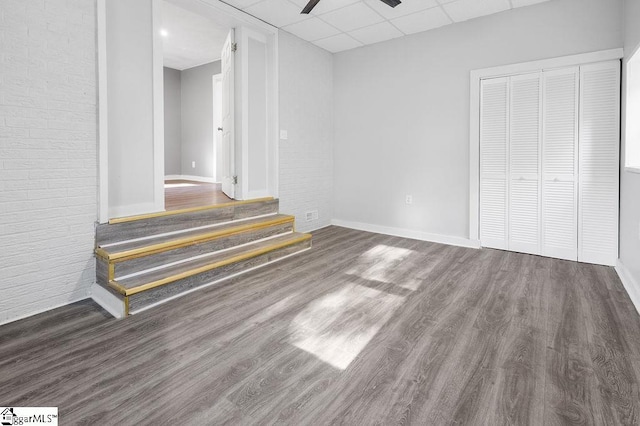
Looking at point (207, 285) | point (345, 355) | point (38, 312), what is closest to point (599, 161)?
point (345, 355)

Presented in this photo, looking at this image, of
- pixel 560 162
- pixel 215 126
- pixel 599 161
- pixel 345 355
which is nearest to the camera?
pixel 345 355

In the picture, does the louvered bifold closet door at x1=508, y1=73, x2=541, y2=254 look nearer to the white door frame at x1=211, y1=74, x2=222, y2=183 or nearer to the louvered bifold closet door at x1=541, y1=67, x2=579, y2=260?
the louvered bifold closet door at x1=541, y1=67, x2=579, y2=260

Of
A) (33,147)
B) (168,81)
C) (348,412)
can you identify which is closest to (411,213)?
(348,412)

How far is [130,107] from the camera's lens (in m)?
3.15

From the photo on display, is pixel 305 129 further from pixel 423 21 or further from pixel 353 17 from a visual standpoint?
pixel 423 21

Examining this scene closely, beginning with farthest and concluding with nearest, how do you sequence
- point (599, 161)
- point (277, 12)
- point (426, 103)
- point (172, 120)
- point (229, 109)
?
point (172, 120), point (426, 103), point (229, 109), point (277, 12), point (599, 161)

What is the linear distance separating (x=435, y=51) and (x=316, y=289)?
134 inches

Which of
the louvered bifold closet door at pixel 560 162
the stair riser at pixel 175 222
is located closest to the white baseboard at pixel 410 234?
the louvered bifold closet door at pixel 560 162

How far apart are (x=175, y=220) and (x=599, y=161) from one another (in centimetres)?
413

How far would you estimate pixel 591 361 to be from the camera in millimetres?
1903

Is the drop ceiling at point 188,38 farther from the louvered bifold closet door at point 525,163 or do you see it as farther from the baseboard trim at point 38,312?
the louvered bifold closet door at point 525,163

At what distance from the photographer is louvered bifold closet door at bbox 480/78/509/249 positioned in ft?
13.3

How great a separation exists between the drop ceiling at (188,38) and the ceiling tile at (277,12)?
860 mm

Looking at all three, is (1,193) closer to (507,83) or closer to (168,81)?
(507,83)
